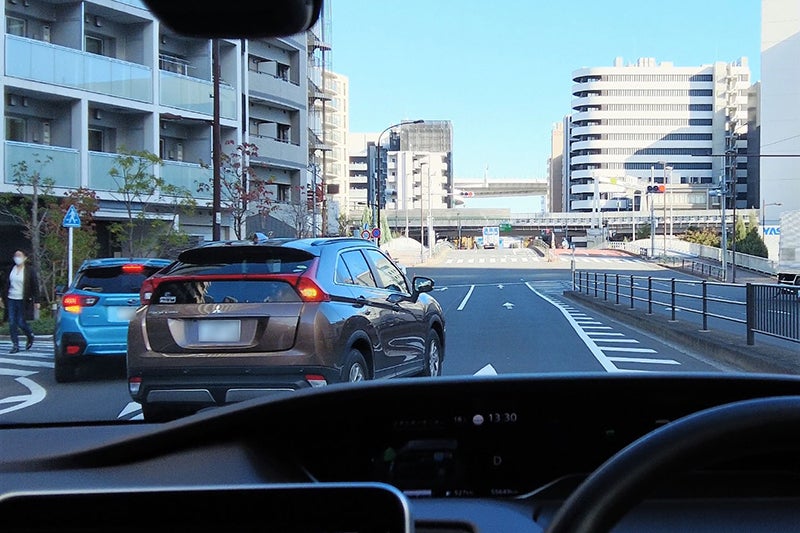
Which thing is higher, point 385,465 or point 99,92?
point 99,92

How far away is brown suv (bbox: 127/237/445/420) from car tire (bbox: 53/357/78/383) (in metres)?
4.00

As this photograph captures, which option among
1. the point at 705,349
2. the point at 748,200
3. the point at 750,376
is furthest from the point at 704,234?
the point at 750,376

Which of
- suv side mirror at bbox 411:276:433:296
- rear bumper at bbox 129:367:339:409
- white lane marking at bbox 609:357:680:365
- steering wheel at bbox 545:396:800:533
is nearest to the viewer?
steering wheel at bbox 545:396:800:533

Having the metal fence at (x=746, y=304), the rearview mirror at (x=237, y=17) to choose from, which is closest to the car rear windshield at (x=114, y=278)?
the metal fence at (x=746, y=304)

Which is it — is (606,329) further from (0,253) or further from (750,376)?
(0,253)

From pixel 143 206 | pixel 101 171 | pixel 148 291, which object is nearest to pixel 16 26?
pixel 101 171

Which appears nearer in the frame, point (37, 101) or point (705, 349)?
point (705, 349)

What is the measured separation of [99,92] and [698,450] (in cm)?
2642

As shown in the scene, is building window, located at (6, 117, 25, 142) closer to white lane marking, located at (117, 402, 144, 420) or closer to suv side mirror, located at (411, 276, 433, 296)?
white lane marking, located at (117, 402, 144, 420)

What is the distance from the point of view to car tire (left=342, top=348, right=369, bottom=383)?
261 inches

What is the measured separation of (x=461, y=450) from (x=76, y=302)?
861 cm

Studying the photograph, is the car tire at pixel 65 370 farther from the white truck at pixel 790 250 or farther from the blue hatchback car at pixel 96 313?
the white truck at pixel 790 250

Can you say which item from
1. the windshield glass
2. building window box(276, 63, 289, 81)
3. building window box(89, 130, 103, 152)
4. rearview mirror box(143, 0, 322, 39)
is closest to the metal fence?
the windshield glass

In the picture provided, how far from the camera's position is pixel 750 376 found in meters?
3.05
